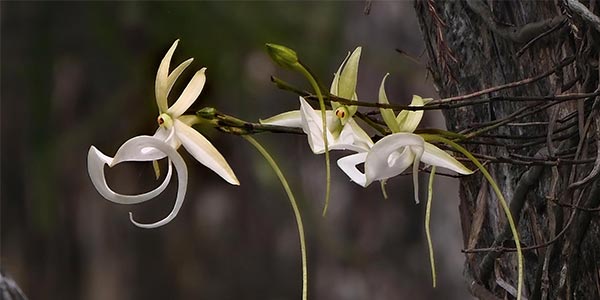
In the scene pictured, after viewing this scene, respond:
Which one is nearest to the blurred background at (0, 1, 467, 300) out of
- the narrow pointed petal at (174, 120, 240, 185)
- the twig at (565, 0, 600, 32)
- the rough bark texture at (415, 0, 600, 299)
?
the rough bark texture at (415, 0, 600, 299)

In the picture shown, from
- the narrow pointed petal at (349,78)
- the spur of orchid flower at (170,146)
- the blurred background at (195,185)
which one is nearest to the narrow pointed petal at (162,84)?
the spur of orchid flower at (170,146)

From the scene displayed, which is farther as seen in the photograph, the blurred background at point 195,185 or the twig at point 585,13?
the blurred background at point 195,185

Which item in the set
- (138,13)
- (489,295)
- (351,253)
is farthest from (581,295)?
(351,253)

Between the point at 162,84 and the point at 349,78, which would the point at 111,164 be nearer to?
the point at 162,84

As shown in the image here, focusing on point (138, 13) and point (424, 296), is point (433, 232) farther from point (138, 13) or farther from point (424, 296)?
point (138, 13)

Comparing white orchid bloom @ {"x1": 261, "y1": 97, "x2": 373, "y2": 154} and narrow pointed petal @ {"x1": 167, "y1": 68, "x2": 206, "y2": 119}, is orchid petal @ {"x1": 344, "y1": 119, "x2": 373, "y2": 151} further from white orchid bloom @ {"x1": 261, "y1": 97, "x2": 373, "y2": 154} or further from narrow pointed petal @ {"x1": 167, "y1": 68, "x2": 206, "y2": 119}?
narrow pointed petal @ {"x1": 167, "y1": 68, "x2": 206, "y2": 119}

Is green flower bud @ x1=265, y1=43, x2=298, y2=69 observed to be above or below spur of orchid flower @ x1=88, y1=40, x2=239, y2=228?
above

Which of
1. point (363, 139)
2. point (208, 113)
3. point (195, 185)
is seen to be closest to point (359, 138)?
point (363, 139)

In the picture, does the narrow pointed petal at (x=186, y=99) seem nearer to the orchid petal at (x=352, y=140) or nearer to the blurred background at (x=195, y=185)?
the orchid petal at (x=352, y=140)
